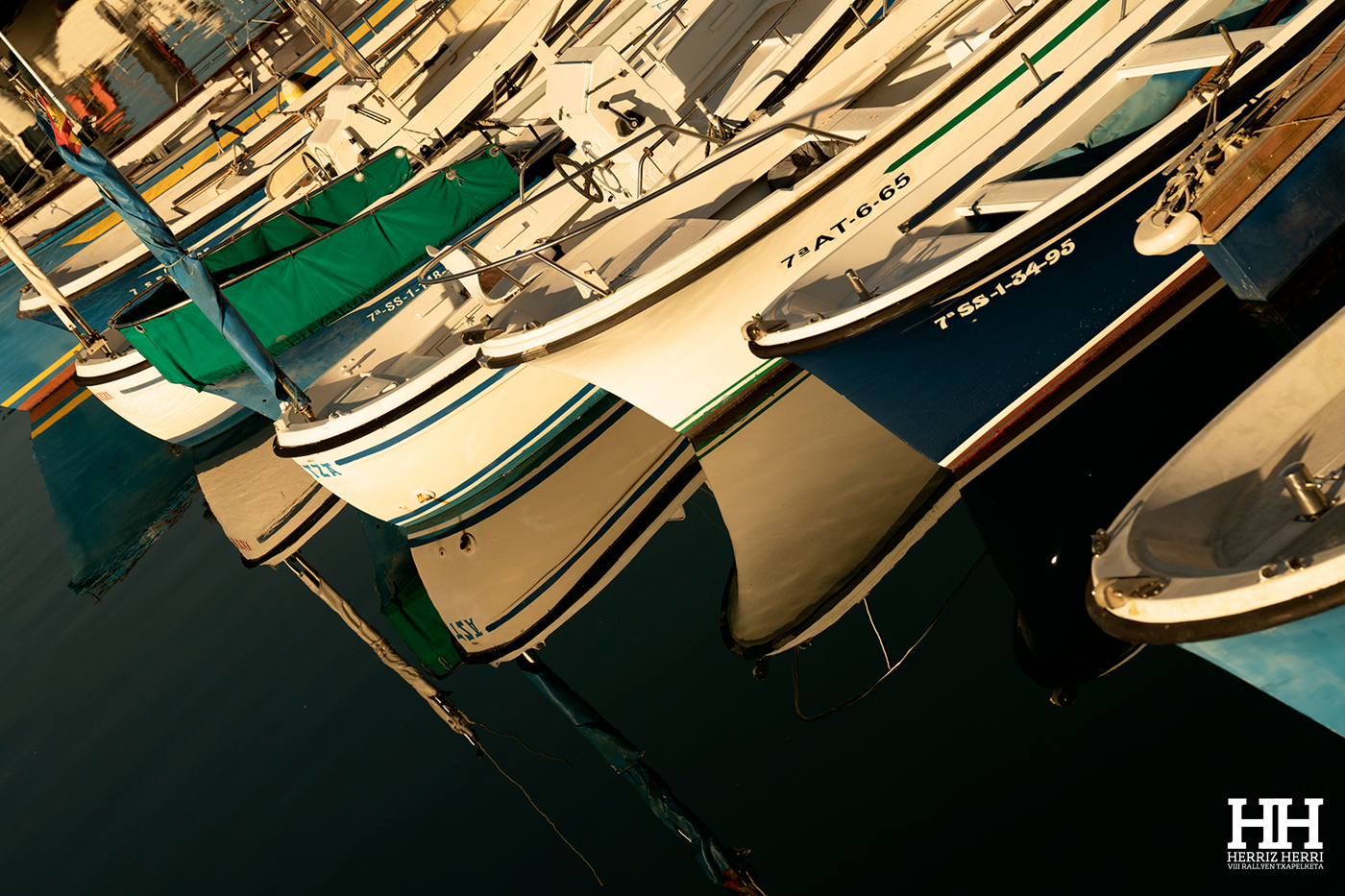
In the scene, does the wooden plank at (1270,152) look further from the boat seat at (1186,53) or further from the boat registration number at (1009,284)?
the boat registration number at (1009,284)

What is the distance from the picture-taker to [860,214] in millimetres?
7855

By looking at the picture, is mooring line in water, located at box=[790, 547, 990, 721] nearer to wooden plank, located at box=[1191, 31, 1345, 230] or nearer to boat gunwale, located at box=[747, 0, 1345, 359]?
boat gunwale, located at box=[747, 0, 1345, 359]

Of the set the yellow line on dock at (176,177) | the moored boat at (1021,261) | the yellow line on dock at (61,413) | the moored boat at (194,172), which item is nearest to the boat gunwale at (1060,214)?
the moored boat at (1021,261)

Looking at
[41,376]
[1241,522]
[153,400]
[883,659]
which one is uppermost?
Answer: [41,376]

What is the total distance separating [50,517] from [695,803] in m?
13.4

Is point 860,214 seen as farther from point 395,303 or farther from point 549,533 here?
point 395,303

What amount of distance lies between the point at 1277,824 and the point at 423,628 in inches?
282

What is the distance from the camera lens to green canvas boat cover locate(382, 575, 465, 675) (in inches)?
348

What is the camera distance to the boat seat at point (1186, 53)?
6.76 metres

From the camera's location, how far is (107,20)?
27297 millimetres

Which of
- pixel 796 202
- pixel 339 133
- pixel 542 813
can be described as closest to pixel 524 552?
pixel 542 813

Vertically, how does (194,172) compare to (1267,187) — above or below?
above

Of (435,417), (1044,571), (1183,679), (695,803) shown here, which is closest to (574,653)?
(695,803)

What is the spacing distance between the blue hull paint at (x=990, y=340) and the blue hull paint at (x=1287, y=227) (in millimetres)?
712
